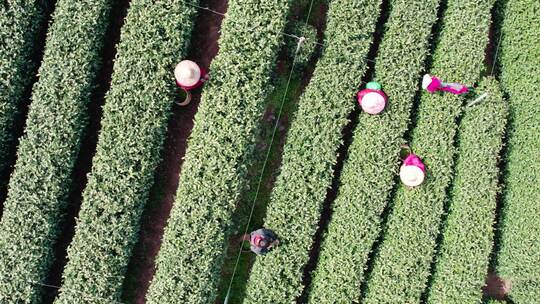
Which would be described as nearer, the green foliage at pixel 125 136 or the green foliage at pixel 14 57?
the green foliage at pixel 14 57

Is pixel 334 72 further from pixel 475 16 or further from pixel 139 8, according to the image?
pixel 139 8

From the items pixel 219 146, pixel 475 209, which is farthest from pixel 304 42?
pixel 475 209

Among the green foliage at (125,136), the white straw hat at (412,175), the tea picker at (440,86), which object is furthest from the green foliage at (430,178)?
the green foliage at (125,136)

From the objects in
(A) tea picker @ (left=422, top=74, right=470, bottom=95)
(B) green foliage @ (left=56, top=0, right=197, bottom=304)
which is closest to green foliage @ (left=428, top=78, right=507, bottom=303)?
(A) tea picker @ (left=422, top=74, right=470, bottom=95)

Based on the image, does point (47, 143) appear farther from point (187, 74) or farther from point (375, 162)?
point (375, 162)

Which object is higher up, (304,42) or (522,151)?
(304,42)

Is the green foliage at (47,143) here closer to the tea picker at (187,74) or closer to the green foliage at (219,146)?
the tea picker at (187,74)

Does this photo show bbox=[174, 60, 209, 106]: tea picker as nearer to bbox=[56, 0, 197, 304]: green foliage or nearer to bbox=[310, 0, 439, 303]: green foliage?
bbox=[56, 0, 197, 304]: green foliage
